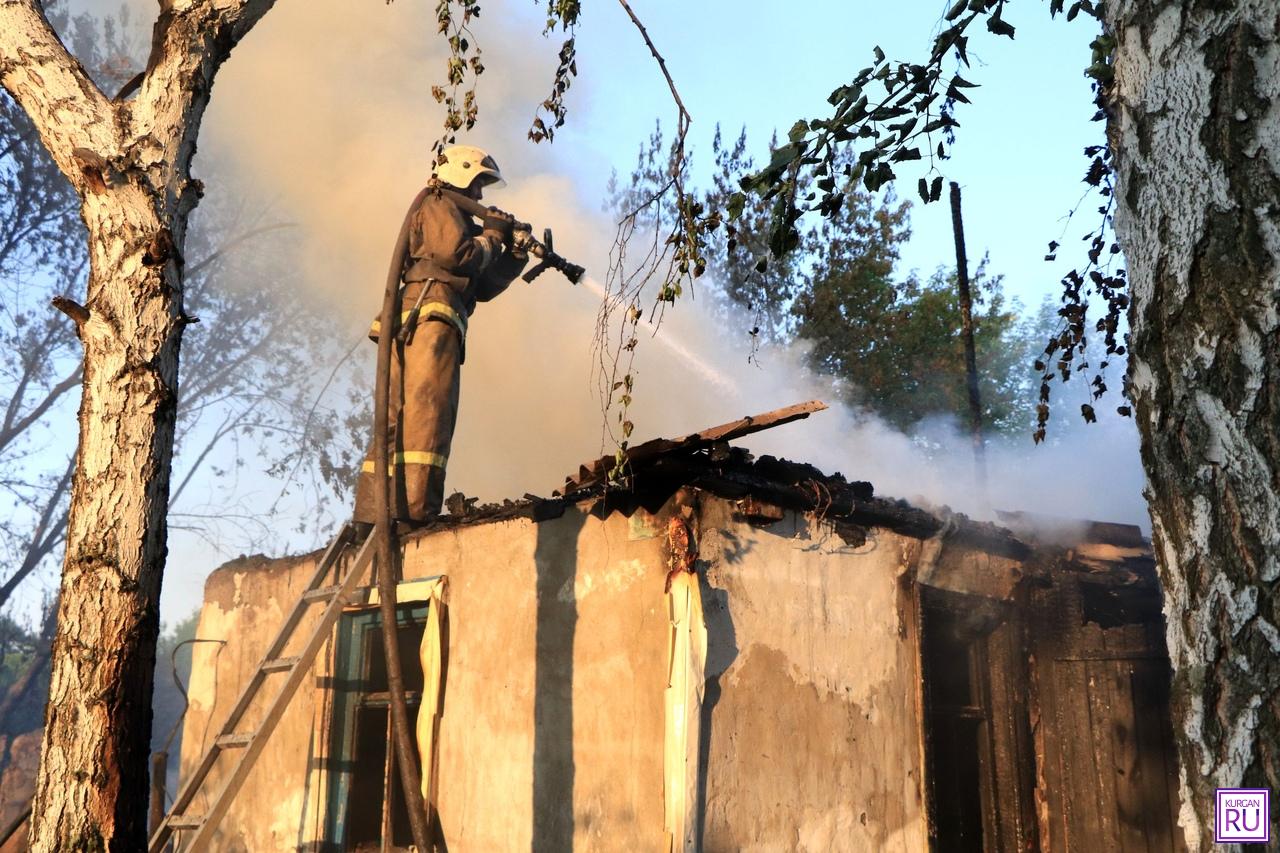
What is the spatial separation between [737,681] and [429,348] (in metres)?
3.59

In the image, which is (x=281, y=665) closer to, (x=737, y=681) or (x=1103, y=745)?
(x=737, y=681)

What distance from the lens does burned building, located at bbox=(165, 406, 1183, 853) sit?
5781 mm

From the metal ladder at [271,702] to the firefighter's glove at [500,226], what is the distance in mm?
2513

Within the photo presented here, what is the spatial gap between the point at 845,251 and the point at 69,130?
16485mm

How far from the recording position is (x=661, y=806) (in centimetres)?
555

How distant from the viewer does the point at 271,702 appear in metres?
7.25

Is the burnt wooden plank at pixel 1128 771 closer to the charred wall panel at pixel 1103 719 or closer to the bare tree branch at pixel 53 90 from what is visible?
the charred wall panel at pixel 1103 719

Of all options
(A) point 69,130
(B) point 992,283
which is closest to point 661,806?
(A) point 69,130

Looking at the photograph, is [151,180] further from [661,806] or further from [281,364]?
[281,364]

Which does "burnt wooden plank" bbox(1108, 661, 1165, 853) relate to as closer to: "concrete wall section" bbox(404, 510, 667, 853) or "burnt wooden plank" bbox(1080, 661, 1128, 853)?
"burnt wooden plank" bbox(1080, 661, 1128, 853)

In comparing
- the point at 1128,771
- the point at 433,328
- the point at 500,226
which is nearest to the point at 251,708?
the point at 433,328

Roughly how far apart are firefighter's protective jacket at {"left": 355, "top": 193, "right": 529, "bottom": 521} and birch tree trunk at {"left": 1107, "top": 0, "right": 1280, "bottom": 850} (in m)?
6.19

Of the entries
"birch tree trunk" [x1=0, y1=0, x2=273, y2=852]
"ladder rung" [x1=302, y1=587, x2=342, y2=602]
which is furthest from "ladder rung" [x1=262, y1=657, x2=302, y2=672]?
"birch tree trunk" [x1=0, y1=0, x2=273, y2=852]

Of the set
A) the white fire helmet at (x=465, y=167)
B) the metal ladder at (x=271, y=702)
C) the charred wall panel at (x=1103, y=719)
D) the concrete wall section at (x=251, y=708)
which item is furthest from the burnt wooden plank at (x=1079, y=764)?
the white fire helmet at (x=465, y=167)
